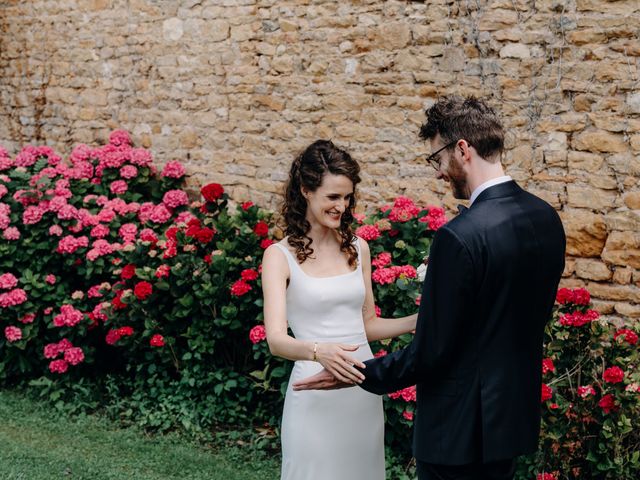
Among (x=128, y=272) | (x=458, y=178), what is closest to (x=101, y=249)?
(x=128, y=272)

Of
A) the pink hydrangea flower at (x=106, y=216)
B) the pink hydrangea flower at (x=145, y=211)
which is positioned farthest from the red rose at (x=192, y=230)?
the pink hydrangea flower at (x=106, y=216)

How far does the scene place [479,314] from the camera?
2.40 metres

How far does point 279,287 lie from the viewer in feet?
10.3

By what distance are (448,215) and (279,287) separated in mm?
2683

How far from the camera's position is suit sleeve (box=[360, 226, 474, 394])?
7.66 ft

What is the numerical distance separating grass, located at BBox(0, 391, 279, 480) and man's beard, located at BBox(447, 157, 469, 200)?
2.95 metres

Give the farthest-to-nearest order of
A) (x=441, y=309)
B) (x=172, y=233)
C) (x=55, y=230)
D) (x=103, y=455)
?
1. (x=55, y=230)
2. (x=172, y=233)
3. (x=103, y=455)
4. (x=441, y=309)

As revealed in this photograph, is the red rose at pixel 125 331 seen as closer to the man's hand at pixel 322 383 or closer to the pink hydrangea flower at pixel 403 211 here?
the pink hydrangea flower at pixel 403 211

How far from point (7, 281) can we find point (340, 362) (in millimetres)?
4156

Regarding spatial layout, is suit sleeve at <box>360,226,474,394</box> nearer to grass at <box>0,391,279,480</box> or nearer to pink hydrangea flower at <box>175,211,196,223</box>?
grass at <box>0,391,279,480</box>

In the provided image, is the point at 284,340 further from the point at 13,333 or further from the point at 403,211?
the point at 13,333

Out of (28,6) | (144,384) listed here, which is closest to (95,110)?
(28,6)

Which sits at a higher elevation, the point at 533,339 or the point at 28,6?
the point at 28,6

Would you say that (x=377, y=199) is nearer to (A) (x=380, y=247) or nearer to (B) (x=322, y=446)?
(A) (x=380, y=247)
